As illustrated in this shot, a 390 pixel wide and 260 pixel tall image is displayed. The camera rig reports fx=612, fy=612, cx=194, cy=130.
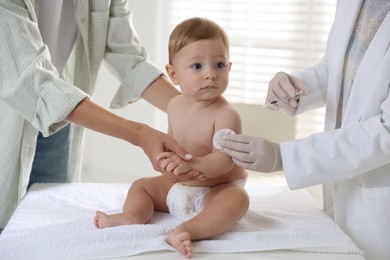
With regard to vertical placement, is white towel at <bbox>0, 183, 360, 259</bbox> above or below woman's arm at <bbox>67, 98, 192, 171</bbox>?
below

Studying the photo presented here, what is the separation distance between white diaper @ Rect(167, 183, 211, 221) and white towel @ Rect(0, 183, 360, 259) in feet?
0.10

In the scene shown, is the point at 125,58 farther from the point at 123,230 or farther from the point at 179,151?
the point at 123,230

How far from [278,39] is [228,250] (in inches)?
78.0

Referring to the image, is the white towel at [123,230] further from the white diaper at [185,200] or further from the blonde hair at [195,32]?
the blonde hair at [195,32]

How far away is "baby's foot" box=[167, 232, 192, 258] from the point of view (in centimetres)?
122

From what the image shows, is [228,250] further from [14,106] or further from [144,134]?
[14,106]

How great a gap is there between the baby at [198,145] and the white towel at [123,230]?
0.05 meters

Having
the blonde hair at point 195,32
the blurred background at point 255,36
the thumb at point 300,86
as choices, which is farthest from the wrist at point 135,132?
the blurred background at point 255,36

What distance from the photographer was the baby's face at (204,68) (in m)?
1.43

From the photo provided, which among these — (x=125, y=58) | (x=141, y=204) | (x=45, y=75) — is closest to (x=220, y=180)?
(x=141, y=204)

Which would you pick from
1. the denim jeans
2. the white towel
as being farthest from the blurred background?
the white towel

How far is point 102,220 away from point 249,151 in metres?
0.36

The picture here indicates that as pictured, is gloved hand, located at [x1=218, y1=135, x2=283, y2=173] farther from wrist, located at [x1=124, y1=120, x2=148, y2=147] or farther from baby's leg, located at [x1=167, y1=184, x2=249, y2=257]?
wrist, located at [x1=124, y1=120, x2=148, y2=147]

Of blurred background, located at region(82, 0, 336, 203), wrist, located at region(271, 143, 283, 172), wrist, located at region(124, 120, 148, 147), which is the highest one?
wrist, located at region(124, 120, 148, 147)
